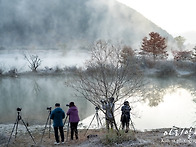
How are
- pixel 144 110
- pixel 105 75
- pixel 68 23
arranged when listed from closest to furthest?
pixel 105 75 → pixel 144 110 → pixel 68 23

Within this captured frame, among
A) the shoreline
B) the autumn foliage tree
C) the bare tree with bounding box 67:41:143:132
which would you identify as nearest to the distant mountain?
the autumn foliage tree

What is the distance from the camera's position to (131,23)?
392ft

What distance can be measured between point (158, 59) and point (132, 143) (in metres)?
40.6

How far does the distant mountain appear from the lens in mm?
106312

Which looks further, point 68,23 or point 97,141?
point 68,23

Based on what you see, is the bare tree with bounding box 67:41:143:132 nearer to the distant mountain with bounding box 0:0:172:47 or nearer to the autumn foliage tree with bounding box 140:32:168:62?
the autumn foliage tree with bounding box 140:32:168:62

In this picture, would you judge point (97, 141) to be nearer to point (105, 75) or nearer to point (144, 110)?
point (105, 75)

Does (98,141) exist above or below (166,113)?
below

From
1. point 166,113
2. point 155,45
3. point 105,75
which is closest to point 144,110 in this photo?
point 166,113

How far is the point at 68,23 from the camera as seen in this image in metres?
118

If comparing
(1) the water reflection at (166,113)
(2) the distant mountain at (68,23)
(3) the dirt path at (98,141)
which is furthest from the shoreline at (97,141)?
(2) the distant mountain at (68,23)

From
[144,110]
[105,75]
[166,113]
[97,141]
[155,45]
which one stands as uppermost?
[155,45]

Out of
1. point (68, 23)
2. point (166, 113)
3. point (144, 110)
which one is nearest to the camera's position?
point (166, 113)

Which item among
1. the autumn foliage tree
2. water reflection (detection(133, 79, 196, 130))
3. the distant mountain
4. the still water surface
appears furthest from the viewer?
the distant mountain
